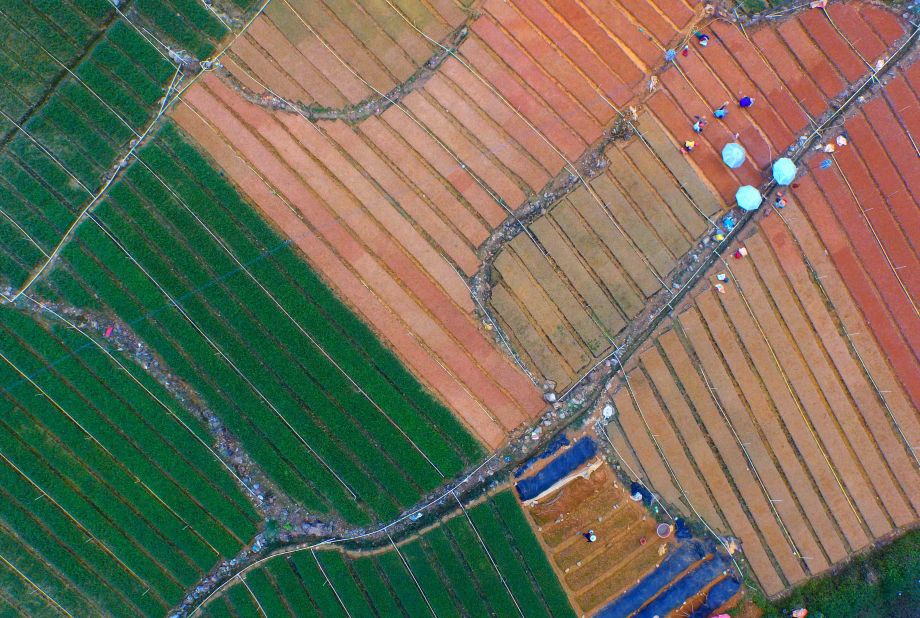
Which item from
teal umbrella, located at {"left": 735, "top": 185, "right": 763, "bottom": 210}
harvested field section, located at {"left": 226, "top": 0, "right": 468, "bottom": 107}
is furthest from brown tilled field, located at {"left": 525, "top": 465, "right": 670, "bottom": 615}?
harvested field section, located at {"left": 226, "top": 0, "right": 468, "bottom": 107}

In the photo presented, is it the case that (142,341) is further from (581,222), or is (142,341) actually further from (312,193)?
(581,222)

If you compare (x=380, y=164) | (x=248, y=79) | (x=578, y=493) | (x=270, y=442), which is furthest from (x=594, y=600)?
(x=248, y=79)

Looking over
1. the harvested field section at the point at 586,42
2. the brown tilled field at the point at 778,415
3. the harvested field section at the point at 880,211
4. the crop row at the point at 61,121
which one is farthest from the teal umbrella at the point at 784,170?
the crop row at the point at 61,121

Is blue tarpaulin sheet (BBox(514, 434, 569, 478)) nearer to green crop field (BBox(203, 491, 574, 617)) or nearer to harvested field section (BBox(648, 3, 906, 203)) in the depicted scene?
green crop field (BBox(203, 491, 574, 617))

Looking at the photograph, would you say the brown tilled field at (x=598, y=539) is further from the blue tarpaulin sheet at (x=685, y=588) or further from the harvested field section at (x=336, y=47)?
the harvested field section at (x=336, y=47)

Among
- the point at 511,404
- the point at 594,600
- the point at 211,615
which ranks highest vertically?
the point at 511,404

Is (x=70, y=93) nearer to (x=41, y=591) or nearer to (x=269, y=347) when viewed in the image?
(x=269, y=347)
